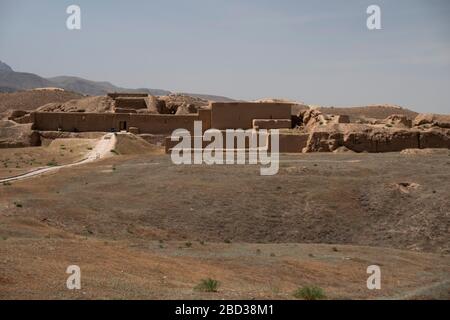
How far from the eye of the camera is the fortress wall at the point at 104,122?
131 feet

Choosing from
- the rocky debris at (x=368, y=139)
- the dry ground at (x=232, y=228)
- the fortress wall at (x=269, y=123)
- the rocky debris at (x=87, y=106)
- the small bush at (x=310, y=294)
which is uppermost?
the rocky debris at (x=87, y=106)

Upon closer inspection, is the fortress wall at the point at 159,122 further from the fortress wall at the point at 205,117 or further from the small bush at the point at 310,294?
the small bush at the point at 310,294

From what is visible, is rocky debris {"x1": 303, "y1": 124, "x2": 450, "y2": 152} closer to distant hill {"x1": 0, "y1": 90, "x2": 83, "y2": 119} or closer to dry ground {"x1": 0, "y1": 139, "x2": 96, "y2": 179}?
dry ground {"x1": 0, "y1": 139, "x2": 96, "y2": 179}

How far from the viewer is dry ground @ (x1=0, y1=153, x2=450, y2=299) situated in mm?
11086

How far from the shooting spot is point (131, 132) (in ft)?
130

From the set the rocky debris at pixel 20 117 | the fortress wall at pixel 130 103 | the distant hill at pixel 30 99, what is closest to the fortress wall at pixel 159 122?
the rocky debris at pixel 20 117

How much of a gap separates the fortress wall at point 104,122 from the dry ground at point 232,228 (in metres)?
11.6

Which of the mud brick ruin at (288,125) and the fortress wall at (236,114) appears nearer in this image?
the mud brick ruin at (288,125)

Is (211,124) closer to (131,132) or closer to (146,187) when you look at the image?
(131,132)

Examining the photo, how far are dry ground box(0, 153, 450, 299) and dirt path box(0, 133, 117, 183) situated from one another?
1.22 metres

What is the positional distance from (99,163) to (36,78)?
17555cm

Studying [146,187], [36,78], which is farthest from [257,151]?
[36,78]

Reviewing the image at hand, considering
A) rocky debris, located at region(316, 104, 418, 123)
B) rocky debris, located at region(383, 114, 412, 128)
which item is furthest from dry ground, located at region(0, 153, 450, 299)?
rocky debris, located at region(316, 104, 418, 123)
